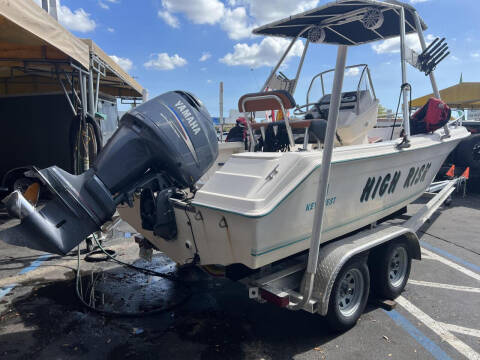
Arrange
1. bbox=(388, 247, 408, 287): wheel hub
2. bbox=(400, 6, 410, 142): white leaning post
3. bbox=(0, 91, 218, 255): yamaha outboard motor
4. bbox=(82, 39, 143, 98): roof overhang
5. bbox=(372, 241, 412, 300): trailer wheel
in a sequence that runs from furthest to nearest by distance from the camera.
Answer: bbox=(82, 39, 143, 98): roof overhang, bbox=(400, 6, 410, 142): white leaning post, bbox=(388, 247, 408, 287): wheel hub, bbox=(372, 241, 412, 300): trailer wheel, bbox=(0, 91, 218, 255): yamaha outboard motor

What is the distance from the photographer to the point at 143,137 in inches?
112

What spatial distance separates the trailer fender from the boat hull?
0.12 meters

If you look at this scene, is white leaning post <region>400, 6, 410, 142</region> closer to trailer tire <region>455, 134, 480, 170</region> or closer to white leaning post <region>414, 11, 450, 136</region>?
white leaning post <region>414, 11, 450, 136</region>

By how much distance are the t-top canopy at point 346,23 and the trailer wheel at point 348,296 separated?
208cm

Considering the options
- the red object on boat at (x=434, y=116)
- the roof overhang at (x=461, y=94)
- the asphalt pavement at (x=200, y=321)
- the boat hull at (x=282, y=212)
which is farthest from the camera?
the roof overhang at (x=461, y=94)

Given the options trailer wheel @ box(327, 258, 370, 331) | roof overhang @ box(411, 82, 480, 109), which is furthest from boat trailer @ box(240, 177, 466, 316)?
roof overhang @ box(411, 82, 480, 109)

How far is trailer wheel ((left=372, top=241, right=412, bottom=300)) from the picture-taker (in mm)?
3258

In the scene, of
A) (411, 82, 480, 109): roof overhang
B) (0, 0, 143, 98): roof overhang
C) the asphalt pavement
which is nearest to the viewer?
the asphalt pavement

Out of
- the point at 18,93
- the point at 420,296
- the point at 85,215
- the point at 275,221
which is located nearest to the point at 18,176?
the point at 18,93

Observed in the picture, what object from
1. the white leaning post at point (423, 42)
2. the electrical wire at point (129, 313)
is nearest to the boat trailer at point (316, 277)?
the electrical wire at point (129, 313)

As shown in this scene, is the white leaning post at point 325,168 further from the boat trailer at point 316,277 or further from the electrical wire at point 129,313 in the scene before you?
the electrical wire at point 129,313

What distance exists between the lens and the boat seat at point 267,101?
314cm

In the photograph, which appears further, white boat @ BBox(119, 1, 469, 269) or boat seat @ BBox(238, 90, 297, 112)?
boat seat @ BBox(238, 90, 297, 112)

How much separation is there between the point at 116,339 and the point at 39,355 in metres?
0.55
